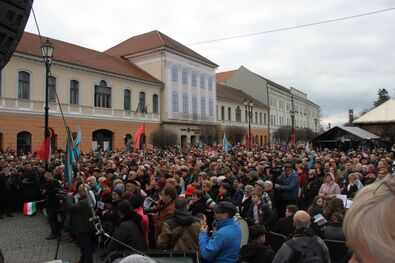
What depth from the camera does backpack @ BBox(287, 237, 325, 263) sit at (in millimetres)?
3794

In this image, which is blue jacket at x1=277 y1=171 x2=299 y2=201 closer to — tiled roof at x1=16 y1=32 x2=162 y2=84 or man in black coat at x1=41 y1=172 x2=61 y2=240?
man in black coat at x1=41 y1=172 x2=61 y2=240

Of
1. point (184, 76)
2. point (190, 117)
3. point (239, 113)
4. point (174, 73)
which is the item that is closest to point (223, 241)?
point (174, 73)

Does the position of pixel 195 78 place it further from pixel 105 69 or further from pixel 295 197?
pixel 295 197

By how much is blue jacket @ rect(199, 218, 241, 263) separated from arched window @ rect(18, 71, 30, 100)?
29819 millimetres

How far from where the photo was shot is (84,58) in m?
37.7

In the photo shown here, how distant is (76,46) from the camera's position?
39875 millimetres

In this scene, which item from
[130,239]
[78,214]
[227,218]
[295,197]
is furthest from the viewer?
[295,197]

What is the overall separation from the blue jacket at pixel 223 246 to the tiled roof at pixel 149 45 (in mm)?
42518

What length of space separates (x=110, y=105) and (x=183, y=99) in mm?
12686

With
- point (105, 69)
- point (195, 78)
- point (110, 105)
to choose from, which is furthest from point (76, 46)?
point (195, 78)

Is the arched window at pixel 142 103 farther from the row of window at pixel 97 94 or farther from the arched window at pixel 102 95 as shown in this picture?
the arched window at pixel 102 95

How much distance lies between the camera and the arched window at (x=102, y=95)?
123ft

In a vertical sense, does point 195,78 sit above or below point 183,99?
above

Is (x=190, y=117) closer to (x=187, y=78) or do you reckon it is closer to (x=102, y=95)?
(x=187, y=78)
